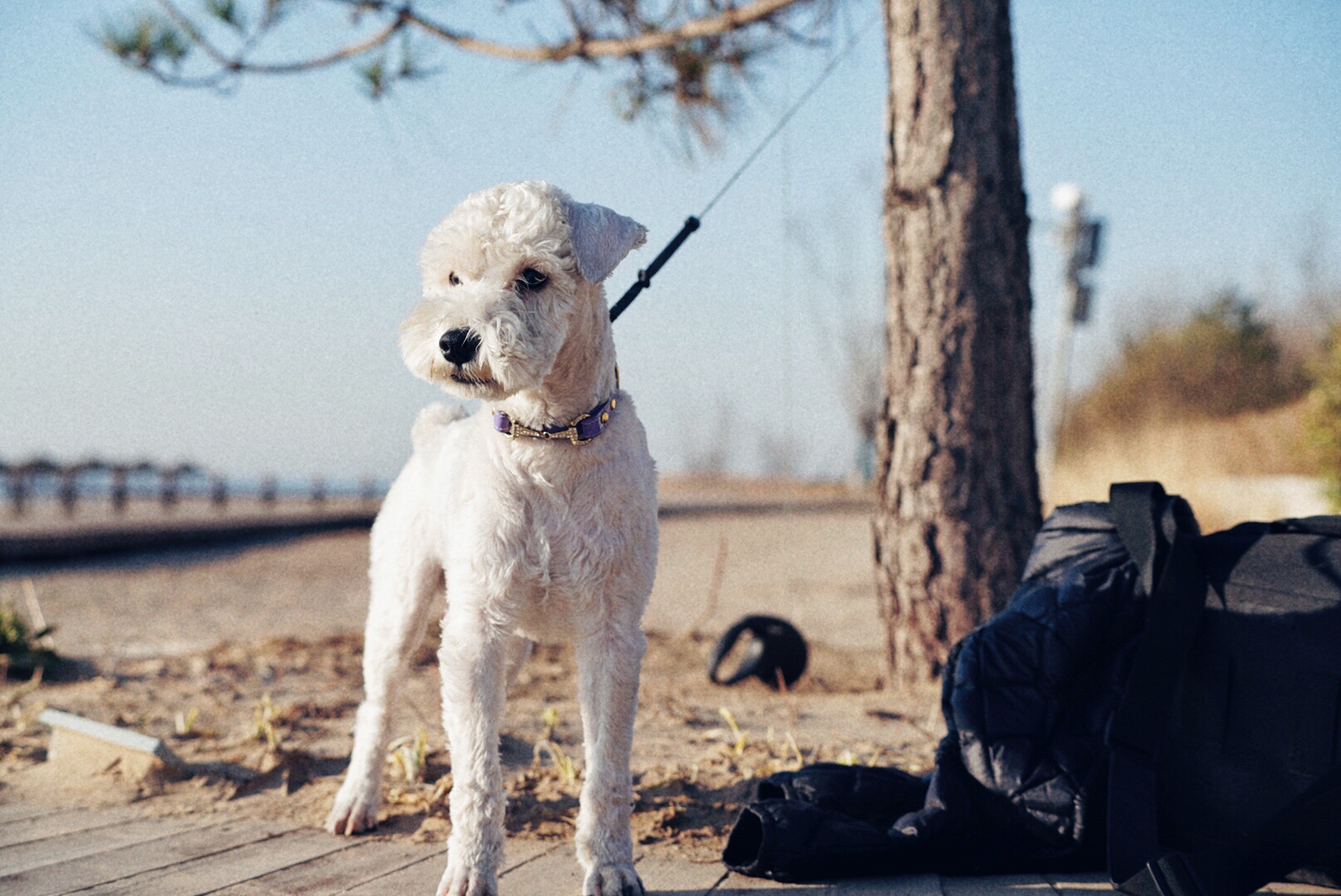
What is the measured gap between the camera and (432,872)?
2691mm

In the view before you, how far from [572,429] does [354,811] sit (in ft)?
4.87

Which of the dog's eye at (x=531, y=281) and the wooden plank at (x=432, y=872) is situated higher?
the dog's eye at (x=531, y=281)

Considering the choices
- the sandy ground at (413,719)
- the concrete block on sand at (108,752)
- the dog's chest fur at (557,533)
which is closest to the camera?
the dog's chest fur at (557,533)

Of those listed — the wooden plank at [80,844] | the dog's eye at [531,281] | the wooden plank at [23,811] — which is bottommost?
the wooden plank at [23,811]

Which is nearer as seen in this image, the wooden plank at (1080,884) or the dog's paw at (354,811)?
the wooden plank at (1080,884)

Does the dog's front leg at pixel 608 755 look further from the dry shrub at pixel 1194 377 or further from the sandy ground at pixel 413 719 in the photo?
the dry shrub at pixel 1194 377

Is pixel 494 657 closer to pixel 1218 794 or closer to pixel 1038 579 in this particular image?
pixel 1038 579

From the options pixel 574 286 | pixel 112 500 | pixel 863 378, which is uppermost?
pixel 863 378

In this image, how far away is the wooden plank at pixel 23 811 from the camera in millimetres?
3189

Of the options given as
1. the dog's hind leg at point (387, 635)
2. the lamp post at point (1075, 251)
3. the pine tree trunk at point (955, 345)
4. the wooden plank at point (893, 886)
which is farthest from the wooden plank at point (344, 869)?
the lamp post at point (1075, 251)

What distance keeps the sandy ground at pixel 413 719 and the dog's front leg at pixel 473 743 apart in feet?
2.04

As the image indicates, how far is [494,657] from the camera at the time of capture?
→ 2531 millimetres

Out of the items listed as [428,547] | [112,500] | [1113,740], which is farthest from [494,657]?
[112,500]

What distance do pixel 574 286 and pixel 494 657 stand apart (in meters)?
0.97
